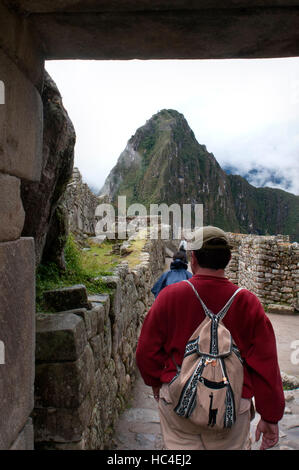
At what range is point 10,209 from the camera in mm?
1608

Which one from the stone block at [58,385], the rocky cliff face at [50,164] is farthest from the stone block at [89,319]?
the rocky cliff face at [50,164]

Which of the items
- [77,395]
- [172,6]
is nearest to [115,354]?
[77,395]

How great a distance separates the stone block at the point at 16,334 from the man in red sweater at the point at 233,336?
682 millimetres

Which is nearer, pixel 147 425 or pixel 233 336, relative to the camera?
pixel 233 336

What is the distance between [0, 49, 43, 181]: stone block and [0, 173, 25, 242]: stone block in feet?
0.18

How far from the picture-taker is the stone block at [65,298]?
248cm

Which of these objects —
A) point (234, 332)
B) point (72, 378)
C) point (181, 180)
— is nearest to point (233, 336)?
point (234, 332)

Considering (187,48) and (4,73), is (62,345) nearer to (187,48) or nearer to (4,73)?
(4,73)

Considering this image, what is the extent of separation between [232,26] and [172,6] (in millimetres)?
339

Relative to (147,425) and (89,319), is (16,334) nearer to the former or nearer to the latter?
(89,319)

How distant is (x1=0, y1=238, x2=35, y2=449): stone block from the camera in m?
1.54

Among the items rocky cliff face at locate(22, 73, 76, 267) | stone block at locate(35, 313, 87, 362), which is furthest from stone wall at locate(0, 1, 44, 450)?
rocky cliff face at locate(22, 73, 76, 267)

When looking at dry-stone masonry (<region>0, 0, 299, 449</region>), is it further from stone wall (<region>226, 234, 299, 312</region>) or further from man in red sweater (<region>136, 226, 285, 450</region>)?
stone wall (<region>226, 234, 299, 312</region>)

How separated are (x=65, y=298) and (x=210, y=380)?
1.30m
